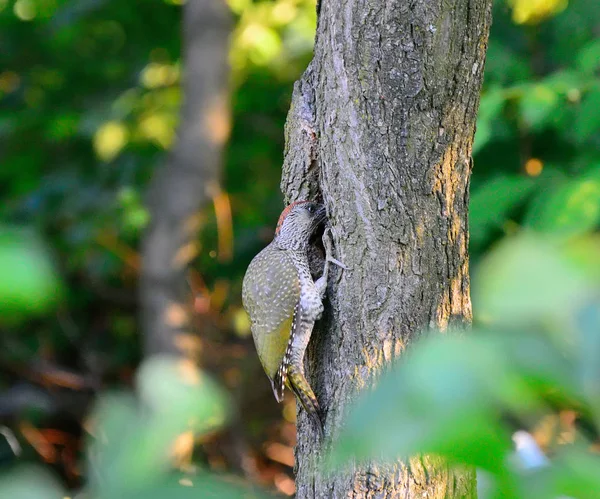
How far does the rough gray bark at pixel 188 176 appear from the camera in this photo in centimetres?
511

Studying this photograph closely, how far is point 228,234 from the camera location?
5.41 metres

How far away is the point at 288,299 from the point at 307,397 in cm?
52

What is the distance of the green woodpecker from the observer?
2.57 m

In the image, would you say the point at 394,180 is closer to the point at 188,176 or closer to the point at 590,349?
the point at 590,349

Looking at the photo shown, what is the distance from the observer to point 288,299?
9.26ft

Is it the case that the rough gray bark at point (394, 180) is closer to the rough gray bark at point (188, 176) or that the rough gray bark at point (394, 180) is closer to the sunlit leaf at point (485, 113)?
the sunlit leaf at point (485, 113)

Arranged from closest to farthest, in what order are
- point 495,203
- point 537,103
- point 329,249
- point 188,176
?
point 329,249 → point 537,103 → point 495,203 → point 188,176

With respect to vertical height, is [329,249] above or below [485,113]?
below

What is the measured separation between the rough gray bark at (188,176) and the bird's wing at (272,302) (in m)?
2.17

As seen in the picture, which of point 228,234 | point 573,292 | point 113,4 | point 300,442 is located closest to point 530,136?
point 228,234

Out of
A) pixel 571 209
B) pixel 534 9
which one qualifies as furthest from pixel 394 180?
pixel 534 9

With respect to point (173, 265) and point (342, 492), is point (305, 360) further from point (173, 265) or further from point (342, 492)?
point (173, 265)

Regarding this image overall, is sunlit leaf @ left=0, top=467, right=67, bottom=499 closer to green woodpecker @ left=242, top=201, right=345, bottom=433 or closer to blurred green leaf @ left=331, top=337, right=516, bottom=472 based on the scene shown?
blurred green leaf @ left=331, top=337, right=516, bottom=472

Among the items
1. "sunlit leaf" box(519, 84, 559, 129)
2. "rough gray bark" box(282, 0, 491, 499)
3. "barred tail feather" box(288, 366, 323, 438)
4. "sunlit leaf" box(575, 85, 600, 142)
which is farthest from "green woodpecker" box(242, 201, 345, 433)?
"sunlit leaf" box(575, 85, 600, 142)
